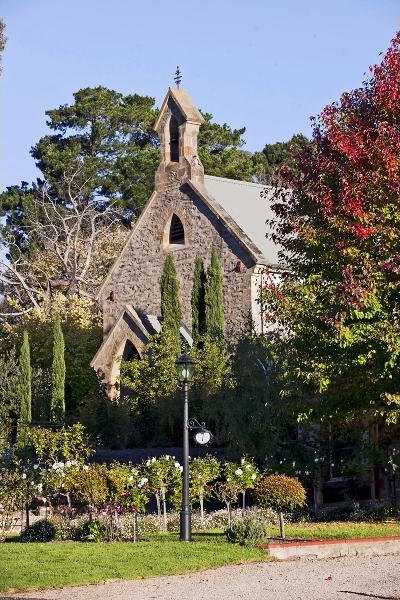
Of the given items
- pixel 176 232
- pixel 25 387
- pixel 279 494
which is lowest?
pixel 279 494

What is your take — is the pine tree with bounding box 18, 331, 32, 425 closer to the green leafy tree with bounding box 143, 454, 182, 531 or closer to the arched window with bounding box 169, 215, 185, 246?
the arched window with bounding box 169, 215, 185, 246

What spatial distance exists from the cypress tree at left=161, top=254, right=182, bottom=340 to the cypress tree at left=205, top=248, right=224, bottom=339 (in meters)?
1.51

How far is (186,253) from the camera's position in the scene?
134ft

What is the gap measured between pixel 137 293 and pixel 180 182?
4.38m

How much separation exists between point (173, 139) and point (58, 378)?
32.7 ft

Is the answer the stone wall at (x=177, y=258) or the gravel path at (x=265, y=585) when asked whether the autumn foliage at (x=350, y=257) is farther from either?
the stone wall at (x=177, y=258)

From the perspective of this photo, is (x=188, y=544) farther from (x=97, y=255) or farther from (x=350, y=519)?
(x=97, y=255)

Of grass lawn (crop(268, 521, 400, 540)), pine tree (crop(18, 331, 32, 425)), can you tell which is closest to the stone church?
pine tree (crop(18, 331, 32, 425))

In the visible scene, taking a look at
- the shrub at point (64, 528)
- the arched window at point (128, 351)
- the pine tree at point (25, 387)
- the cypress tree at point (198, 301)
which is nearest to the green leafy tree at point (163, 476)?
the shrub at point (64, 528)

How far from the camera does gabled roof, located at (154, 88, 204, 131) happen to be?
41.9 m

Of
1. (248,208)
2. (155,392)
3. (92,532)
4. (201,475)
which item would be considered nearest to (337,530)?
(201,475)

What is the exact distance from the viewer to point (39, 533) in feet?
73.3

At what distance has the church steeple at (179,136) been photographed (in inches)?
1634

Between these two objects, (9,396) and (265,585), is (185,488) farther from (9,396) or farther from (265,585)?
(9,396)
